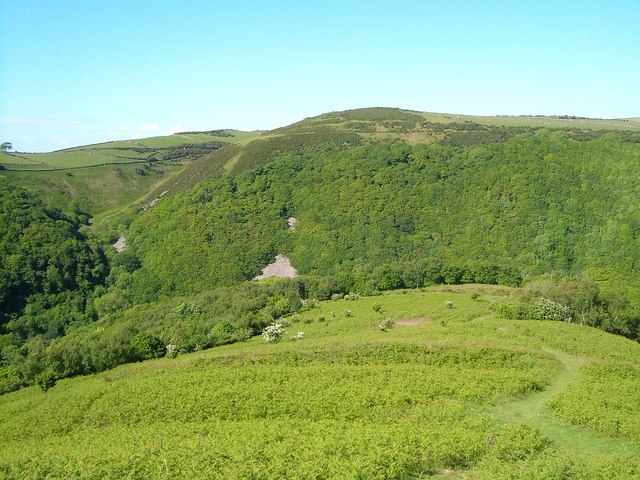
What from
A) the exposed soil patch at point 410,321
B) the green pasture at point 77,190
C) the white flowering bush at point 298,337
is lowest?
the exposed soil patch at point 410,321

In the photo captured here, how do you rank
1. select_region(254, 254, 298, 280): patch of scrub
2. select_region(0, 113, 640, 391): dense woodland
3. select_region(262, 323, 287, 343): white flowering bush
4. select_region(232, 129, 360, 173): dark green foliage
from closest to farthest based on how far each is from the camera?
select_region(262, 323, 287, 343): white flowering bush, select_region(0, 113, 640, 391): dense woodland, select_region(254, 254, 298, 280): patch of scrub, select_region(232, 129, 360, 173): dark green foliage

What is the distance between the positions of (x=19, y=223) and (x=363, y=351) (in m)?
117

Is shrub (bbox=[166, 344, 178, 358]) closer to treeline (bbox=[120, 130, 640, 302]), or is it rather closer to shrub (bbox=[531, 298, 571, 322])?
shrub (bbox=[531, 298, 571, 322])

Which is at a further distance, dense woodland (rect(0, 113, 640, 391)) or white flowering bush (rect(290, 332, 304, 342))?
dense woodland (rect(0, 113, 640, 391))

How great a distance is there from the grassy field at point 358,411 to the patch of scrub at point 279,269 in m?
65.5

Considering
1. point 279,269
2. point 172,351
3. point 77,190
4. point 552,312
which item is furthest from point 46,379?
point 77,190

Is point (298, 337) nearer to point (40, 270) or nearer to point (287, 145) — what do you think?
point (40, 270)

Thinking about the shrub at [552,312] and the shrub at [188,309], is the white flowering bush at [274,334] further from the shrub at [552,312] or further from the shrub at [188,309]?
the shrub at [552,312]

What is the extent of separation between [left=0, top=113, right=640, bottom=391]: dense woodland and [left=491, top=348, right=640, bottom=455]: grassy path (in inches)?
1600

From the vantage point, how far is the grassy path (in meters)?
29.4

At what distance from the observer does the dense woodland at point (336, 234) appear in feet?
335

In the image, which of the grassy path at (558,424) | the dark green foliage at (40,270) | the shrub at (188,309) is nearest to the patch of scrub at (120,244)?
the dark green foliage at (40,270)

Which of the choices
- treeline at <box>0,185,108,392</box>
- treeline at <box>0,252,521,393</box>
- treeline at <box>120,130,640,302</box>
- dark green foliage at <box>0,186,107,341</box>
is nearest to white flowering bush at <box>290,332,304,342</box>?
treeline at <box>0,252,521,393</box>

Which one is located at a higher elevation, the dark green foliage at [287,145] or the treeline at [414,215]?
the dark green foliage at [287,145]
